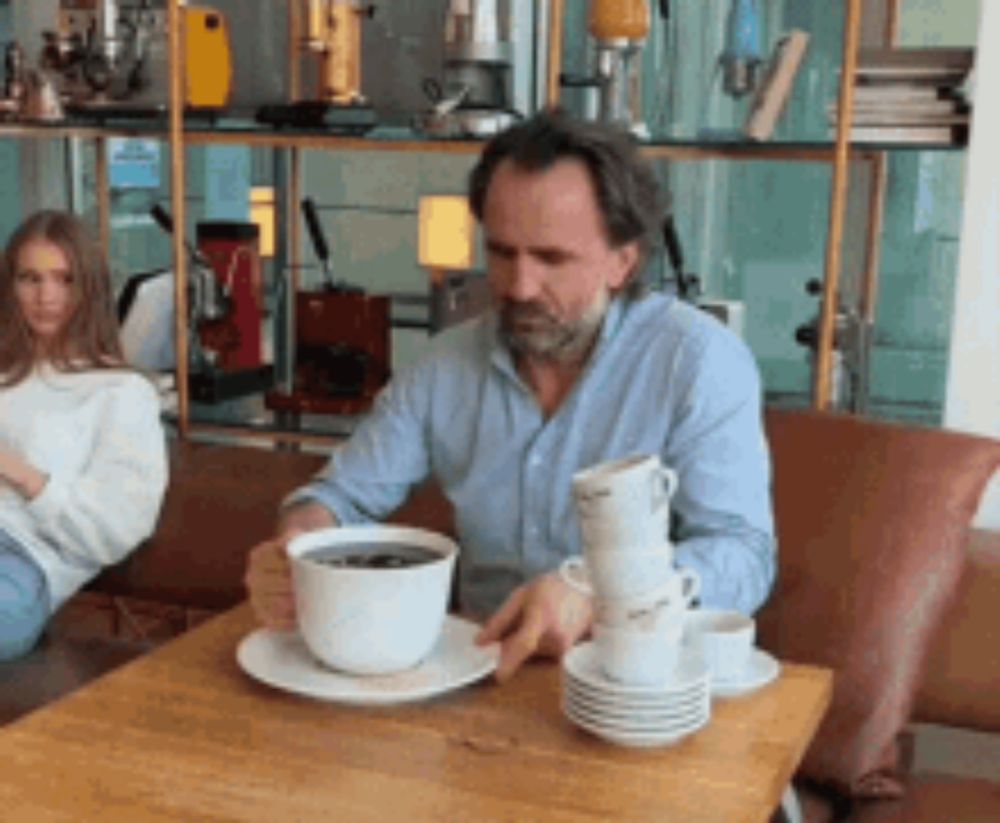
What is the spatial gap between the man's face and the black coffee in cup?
0.57 metres

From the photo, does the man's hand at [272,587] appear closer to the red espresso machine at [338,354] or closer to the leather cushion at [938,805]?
the leather cushion at [938,805]

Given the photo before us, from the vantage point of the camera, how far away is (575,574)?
1.25m

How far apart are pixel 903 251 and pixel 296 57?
1697mm

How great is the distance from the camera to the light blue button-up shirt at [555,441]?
1690mm

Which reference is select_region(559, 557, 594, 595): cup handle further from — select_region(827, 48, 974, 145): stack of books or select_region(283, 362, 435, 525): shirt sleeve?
select_region(827, 48, 974, 145): stack of books

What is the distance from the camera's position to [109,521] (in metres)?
2.36

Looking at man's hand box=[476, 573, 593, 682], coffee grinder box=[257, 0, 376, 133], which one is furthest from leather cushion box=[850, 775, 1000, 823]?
coffee grinder box=[257, 0, 376, 133]

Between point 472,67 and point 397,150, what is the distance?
9.2 inches

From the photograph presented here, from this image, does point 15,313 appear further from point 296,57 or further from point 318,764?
point 318,764

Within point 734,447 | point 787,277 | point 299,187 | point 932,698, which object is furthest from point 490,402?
point 787,277

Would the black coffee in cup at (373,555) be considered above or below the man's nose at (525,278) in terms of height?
below

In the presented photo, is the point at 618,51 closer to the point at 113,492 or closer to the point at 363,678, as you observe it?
the point at 113,492

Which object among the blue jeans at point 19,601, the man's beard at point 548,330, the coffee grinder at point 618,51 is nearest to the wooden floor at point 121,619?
the blue jeans at point 19,601

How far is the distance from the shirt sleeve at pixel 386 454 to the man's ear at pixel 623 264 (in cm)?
27
